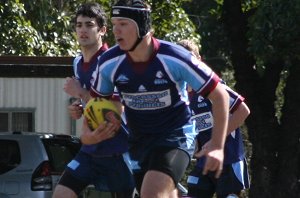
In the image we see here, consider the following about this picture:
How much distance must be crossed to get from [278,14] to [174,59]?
7075 millimetres

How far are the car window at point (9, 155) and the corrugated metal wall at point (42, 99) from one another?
17.6ft

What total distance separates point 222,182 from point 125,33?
2.83 m

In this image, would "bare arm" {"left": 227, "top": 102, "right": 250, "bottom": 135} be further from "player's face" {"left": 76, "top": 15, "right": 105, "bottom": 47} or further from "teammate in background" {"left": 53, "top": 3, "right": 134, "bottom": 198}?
"player's face" {"left": 76, "top": 15, "right": 105, "bottom": 47}

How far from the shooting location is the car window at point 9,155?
1263cm

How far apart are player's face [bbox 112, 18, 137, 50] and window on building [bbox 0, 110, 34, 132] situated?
11360 mm

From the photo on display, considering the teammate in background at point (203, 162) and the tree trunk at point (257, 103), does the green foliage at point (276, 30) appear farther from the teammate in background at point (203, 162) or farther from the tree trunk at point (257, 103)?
the teammate in background at point (203, 162)

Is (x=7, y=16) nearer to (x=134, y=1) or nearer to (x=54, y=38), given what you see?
(x=54, y=38)

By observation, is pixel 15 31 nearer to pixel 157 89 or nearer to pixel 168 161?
pixel 157 89

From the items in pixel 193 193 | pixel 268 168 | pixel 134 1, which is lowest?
pixel 268 168

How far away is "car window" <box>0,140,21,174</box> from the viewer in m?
12.6

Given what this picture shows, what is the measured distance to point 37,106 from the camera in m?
18.5

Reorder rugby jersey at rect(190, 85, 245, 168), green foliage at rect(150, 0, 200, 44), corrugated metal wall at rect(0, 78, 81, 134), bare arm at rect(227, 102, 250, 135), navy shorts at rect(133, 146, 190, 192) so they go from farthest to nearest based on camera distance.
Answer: green foliage at rect(150, 0, 200, 44)
corrugated metal wall at rect(0, 78, 81, 134)
rugby jersey at rect(190, 85, 245, 168)
bare arm at rect(227, 102, 250, 135)
navy shorts at rect(133, 146, 190, 192)

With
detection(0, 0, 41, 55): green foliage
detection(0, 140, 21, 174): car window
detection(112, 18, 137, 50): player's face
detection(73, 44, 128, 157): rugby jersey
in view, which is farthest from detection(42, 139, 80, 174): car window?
detection(0, 0, 41, 55): green foliage

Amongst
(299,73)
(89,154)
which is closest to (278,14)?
(299,73)
